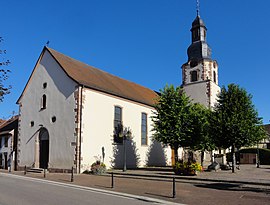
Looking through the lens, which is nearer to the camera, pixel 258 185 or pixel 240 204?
pixel 240 204

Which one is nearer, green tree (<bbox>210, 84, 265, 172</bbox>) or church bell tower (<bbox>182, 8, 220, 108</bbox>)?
green tree (<bbox>210, 84, 265, 172</bbox>)

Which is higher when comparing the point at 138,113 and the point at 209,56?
the point at 209,56

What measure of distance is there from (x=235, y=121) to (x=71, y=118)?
12358 mm

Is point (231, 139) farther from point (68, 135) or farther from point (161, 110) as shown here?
point (68, 135)

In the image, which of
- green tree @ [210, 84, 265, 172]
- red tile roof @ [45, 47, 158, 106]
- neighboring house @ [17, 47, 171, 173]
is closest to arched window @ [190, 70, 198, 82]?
red tile roof @ [45, 47, 158, 106]

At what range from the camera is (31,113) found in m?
26.5

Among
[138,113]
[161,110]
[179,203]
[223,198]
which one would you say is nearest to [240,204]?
[223,198]

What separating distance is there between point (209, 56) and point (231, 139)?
20.2 metres

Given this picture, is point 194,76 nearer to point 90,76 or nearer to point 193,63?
point 193,63

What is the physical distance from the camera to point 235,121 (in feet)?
67.6

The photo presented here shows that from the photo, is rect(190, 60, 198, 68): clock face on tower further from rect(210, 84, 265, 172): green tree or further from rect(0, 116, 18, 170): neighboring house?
rect(0, 116, 18, 170): neighboring house

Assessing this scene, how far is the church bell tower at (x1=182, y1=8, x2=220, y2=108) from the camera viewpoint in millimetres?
37719

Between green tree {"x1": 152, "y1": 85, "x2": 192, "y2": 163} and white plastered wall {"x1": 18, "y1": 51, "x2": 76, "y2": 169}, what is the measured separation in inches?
276

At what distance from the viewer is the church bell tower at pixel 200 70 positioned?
1485 inches
